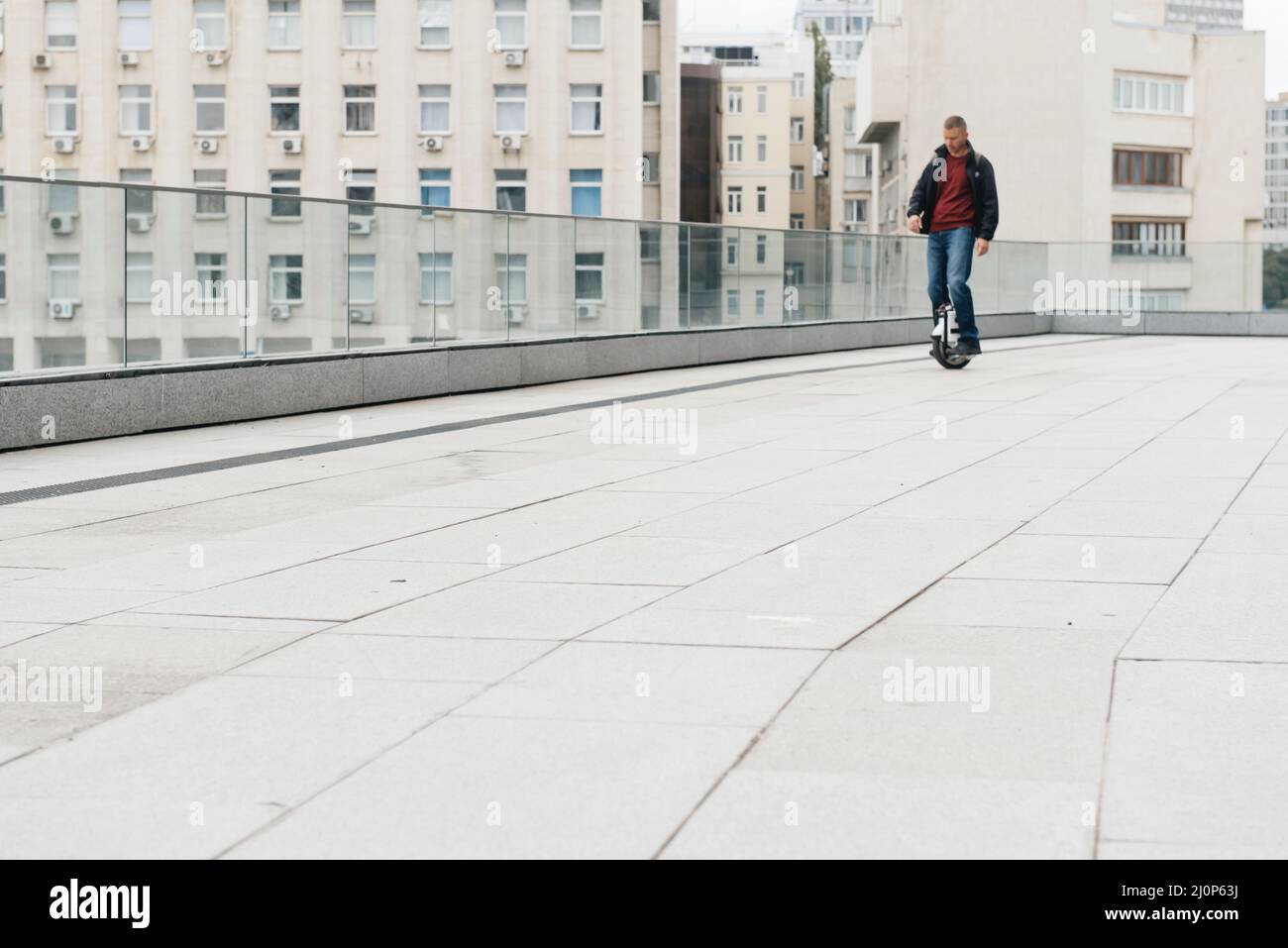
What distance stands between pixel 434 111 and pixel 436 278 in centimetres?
5432

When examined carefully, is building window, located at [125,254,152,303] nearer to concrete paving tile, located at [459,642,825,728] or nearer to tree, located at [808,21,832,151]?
concrete paving tile, located at [459,642,825,728]

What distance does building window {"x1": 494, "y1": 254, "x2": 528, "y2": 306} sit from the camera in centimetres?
1741

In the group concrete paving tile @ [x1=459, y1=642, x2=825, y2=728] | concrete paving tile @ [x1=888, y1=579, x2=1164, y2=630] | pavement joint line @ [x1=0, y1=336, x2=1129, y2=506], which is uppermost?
pavement joint line @ [x1=0, y1=336, x2=1129, y2=506]

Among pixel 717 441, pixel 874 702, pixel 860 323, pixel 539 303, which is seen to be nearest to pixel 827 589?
pixel 874 702

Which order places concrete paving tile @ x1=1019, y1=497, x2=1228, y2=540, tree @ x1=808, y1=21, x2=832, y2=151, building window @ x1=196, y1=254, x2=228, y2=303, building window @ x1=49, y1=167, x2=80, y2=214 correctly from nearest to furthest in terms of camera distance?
1. concrete paving tile @ x1=1019, y1=497, x2=1228, y2=540
2. building window @ x1=49, y1=167, x2=80, y2=214
3. building window @ x1=196, y1=254, x2=228, y2=303
4. tree @ x1=808, y1=21, x2=832, y2=151

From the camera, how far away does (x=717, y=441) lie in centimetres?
1191

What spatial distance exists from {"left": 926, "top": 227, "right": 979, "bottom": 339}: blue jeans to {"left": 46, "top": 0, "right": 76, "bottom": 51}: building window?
57283mm

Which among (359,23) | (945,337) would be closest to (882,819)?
(945,337)

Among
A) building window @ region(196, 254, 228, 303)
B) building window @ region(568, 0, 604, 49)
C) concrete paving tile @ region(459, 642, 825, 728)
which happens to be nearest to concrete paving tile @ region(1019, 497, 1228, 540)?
concrete paving tile @ region(459, 642, 825, 728)

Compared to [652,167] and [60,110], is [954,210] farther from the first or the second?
[60,110]

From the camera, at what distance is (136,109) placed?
6781 cm
